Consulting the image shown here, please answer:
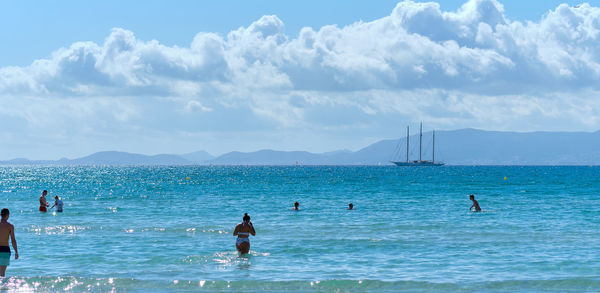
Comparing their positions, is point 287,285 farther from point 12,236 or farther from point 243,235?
point 12,236

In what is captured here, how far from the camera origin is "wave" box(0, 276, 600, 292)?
2083 cm

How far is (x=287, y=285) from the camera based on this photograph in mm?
21484

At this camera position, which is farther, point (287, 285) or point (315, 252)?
point (315, 252)

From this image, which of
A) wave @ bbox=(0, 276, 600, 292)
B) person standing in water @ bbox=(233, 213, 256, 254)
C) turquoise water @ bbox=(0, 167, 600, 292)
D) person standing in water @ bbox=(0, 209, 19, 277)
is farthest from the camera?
person standing in water @ bbox=(233, 213, 256, 254)

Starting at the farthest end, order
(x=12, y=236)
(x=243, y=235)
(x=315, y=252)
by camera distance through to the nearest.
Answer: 1. (x=315, y=252)
2. (x=243, y=235)
3. (x=12, y=236)

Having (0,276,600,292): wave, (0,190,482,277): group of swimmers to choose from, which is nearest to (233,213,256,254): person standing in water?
(0,190,482,277): group of swimmers

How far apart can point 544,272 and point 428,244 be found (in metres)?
7.34

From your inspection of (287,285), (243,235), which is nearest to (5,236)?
(287,285)

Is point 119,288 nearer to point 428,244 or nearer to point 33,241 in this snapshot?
point 33,241

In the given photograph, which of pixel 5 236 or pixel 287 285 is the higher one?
pixel 5 236

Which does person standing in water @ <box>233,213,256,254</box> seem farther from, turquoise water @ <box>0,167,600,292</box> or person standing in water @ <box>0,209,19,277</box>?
person standing in water @ <box>0,209,19,277</box>

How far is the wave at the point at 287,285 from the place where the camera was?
2083 cm

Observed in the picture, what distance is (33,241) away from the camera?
31.3 metres

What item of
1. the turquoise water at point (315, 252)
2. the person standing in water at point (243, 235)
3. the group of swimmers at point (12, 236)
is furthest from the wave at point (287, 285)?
the person standing in water at point (243, 235)
